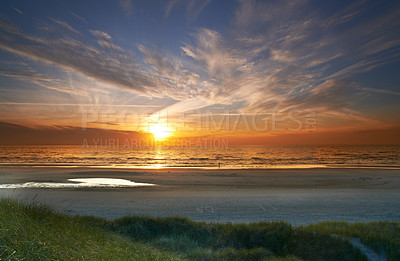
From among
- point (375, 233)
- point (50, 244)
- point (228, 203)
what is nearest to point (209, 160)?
point (228, 203)

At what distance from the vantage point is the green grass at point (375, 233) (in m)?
6.68

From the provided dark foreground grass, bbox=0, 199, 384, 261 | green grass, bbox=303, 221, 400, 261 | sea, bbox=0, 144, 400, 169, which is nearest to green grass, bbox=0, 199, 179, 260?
dark foreground grass, bbox=0, 199, 384, 261

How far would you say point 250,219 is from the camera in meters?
11.5

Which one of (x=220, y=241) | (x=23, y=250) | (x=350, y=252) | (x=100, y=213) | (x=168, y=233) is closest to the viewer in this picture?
(x=23, y=250)

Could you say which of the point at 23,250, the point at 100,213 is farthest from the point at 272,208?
the point at 23,250

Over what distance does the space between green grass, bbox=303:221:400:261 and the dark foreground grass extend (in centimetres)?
7

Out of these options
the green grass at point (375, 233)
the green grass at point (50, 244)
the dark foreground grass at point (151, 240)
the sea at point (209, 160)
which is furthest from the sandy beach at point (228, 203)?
the sea at point (209, 160)

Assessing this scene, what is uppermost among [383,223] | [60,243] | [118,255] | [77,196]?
[60,243]

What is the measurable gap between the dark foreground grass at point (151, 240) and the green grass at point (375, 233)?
0.07 metres

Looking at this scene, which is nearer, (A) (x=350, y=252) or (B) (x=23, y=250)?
(B) (x=23, y=250)

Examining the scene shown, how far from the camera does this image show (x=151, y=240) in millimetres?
7207

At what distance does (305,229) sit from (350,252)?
49.3 inches

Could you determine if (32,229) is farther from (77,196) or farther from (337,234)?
(77,196)

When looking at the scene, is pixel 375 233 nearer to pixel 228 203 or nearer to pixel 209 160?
pixel 228 203
